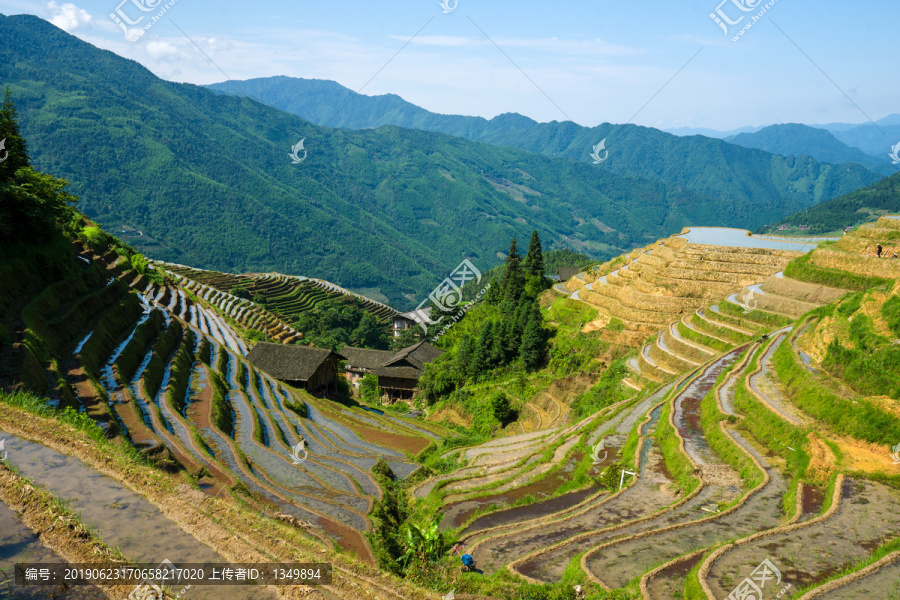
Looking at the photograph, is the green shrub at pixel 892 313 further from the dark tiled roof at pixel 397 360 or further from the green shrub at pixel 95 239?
the green shrub at pixel 95 239

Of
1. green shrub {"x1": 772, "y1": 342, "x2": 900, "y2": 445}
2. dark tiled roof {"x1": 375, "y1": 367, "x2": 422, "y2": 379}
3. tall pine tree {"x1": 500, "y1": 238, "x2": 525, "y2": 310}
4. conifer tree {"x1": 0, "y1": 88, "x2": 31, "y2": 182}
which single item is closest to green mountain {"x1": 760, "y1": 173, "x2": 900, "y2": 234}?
tall pine tree {"x1": 500, "y1": 238, "x2": 525, "y2": 310}

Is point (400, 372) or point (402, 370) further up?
point (402, 370)

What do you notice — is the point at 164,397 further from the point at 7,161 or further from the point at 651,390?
the point at 651,390

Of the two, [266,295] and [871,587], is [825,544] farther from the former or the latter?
[266,295]

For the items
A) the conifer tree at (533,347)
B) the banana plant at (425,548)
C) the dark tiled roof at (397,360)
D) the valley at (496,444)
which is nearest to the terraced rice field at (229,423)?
the valley at (496,444)

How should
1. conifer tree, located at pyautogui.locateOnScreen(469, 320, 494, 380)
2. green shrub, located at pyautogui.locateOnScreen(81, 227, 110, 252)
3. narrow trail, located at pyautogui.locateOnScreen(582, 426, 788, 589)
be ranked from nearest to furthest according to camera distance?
narrow trail, located at pyautogui.locateOnScreen(582, 426, 788, 589) → green shrub, located at pyautogui.locateOnScreen(81, 227, 110, 252) → conifer tree, located at pyautogui.locateOnScreen(469, 320, 494, 380)

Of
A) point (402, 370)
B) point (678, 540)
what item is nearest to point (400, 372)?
point (402, 370)

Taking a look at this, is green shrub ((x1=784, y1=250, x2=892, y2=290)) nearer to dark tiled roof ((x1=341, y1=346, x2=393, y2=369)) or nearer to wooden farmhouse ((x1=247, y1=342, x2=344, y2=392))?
wooden farmhouse ((x1=247, y1=342, x2=344, y2=392))
